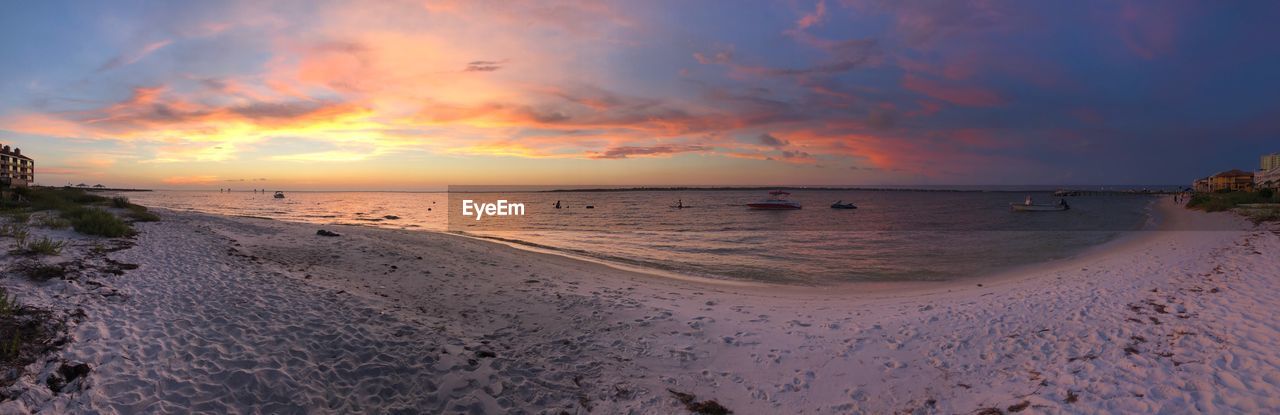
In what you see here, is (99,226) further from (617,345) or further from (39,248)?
(617,345)

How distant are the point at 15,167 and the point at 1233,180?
155m

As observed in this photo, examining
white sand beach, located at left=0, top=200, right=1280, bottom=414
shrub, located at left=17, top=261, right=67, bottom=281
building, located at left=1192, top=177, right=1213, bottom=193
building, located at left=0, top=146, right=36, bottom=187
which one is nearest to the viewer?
white sand beach, located at left=0, top=200, right=1280, bottom=414

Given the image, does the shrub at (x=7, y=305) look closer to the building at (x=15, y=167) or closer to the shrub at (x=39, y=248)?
the shrub at (x=39, y=248)

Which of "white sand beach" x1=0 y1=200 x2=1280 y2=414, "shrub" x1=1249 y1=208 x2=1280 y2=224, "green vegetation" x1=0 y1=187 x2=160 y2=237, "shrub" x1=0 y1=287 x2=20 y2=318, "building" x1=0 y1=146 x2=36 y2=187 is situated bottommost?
"white sand beach" x1=0 y1=200 x2=1280 y2=414

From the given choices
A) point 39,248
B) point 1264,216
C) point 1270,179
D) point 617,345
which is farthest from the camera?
point 1270,179

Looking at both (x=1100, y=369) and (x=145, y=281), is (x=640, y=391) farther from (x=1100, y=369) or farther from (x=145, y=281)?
(x=145, y=281)

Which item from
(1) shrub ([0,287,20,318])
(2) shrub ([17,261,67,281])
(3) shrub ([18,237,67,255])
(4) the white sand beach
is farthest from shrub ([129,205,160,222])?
(1) shrub ([0,287,20,318])

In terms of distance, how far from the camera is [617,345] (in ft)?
30.2

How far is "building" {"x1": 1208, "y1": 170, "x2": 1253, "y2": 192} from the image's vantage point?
87994 millimetres

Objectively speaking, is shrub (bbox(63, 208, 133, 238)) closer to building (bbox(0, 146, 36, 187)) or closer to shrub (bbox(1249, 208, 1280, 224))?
building (bbox(0, 146, 36, 187))

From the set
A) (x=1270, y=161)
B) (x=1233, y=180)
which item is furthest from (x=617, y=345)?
(x=1233, y=180)

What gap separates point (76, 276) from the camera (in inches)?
352

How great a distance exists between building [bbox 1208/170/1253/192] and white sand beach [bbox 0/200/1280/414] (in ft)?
382

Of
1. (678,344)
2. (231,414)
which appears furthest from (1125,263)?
(231,414)
